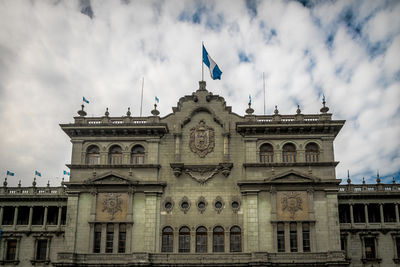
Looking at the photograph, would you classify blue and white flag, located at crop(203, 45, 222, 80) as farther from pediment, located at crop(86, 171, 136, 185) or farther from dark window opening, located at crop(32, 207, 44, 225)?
dark window opening, located at crop(32, 207, 44, 225)

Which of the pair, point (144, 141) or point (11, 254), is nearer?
point (144, 141)

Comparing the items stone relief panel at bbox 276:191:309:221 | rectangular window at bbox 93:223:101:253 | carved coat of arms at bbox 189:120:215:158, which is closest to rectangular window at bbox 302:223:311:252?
stone relief panel at bbox 276:191:309:221

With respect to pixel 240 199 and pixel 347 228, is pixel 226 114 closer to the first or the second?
pixel 240 199

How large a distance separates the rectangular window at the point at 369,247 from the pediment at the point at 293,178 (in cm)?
1207

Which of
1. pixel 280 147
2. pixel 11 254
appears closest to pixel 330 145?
pixel 280 147

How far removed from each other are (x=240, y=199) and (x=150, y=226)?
869cm

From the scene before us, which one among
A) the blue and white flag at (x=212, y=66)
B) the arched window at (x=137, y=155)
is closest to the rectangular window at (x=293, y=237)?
the arched window at (x=137, y=155)

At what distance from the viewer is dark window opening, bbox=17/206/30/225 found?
49.0 m

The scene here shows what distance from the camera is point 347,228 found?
45.9m

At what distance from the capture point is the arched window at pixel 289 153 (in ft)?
134

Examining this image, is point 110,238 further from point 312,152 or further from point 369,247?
point 369,247

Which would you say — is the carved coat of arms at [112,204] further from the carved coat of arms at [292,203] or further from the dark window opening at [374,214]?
the dark window opening at [374,214]

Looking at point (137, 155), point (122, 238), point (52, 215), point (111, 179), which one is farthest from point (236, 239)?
point (52, 215)

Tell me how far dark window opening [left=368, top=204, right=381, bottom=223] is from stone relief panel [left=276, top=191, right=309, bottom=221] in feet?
41.3
